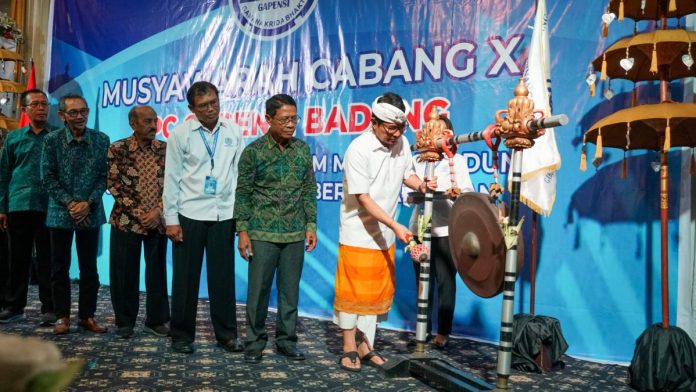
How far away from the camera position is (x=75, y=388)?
8.72ft

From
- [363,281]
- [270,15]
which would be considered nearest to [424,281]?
[363,281]

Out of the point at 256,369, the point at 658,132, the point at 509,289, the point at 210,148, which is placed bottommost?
the point at 256,369

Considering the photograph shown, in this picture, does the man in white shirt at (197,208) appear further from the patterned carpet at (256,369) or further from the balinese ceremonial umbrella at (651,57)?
the balinese ceremonial umbrella at (651,57)

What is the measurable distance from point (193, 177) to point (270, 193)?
421mm

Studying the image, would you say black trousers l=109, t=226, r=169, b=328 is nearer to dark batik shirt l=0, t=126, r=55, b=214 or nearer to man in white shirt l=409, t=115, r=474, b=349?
dark batik shirt l=0, t=126, r=55, b=214

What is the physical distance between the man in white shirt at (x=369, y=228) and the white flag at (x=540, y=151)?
706 mm

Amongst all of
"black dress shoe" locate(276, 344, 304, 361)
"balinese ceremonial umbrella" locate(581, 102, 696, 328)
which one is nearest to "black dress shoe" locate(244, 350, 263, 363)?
"black dress shoe" locate(276, 344, 304, 361)

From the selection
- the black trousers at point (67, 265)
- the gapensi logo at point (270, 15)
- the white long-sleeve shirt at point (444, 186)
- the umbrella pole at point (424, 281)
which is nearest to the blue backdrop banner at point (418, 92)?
the gapensi logo at point (270, 15)

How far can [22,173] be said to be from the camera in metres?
4.12

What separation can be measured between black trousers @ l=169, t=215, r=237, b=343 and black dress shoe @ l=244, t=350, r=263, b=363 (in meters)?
0.28

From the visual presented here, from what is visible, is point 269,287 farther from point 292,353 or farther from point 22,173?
point 22,173

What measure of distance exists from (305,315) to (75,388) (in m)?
2.27

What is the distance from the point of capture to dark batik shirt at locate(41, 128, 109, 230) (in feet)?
12.0

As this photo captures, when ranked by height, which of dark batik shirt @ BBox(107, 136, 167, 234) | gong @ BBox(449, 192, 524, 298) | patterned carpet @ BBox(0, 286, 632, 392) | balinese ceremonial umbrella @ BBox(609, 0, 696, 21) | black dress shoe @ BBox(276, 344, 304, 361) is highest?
balinese ceremonial umbrella @ BBox(609, 0, 696, 21)
